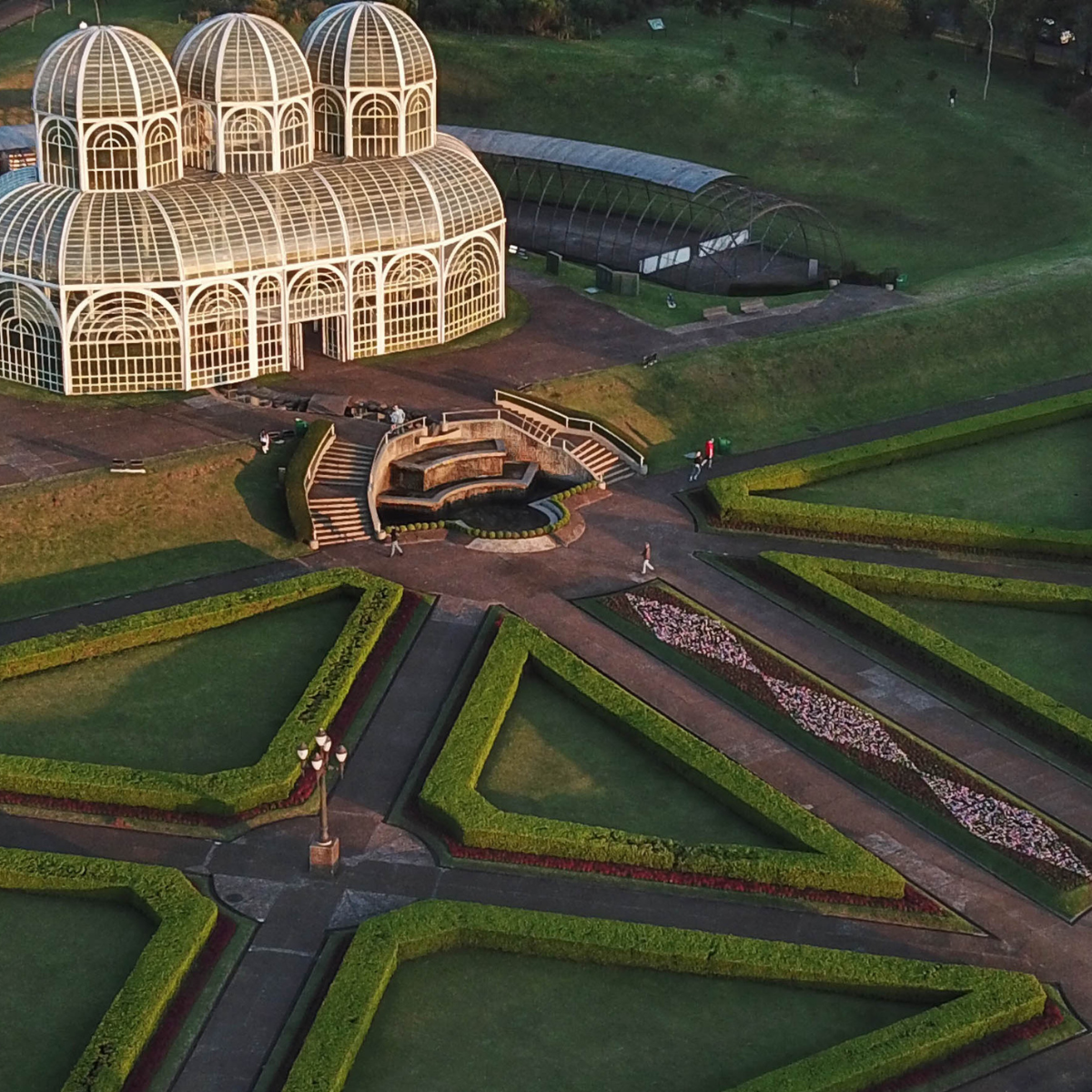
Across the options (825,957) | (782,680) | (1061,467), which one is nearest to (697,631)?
(782,680)

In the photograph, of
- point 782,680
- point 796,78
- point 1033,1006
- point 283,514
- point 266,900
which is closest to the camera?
point 1033,1006

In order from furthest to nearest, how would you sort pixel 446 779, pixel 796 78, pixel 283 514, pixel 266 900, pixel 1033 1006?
pixel 796 78 → pixel 283 514 → pixel 446 779 → pixel 266 900 → pixel 1033 1006

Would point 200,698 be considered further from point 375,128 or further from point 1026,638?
point 375,128

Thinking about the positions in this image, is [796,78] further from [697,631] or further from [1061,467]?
[697,631]

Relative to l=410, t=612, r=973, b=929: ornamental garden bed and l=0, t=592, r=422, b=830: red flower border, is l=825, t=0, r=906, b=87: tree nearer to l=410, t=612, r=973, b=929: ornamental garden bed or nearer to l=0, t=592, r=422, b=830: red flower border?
l=410, t=612, r=973, b=929: ornamental garden bed

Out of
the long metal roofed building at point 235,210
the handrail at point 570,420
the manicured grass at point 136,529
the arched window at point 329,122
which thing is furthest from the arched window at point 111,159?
the handrail at point 570,420

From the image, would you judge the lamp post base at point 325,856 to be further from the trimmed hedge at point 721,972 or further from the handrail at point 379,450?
the handrail at point 379,450
